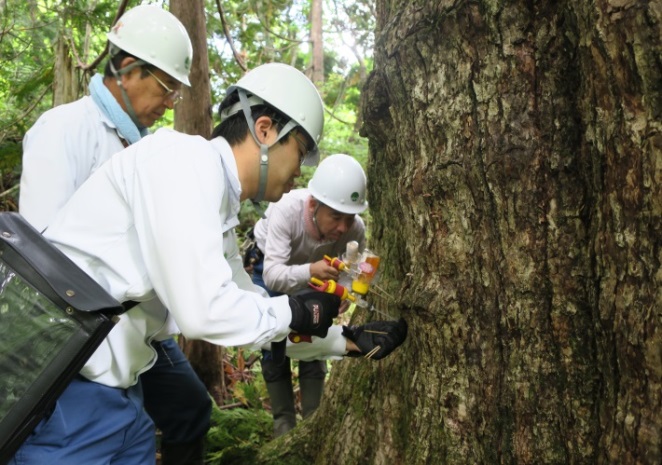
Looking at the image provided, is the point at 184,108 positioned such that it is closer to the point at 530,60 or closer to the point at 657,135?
the point at 530,60

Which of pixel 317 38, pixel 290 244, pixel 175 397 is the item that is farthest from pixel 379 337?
pixel 317 38

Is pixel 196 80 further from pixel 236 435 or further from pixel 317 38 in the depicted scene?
pixel 317 38

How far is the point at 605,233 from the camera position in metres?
1.73

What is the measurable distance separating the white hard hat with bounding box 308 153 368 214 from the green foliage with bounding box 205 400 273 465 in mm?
1762

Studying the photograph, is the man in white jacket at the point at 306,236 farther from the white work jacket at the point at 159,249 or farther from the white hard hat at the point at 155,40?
the white work jacket at the point at 159,249

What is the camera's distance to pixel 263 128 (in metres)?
2.31

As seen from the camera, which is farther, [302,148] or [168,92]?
[168,92]

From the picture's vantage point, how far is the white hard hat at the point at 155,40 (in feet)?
11.4

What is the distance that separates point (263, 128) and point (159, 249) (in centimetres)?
75

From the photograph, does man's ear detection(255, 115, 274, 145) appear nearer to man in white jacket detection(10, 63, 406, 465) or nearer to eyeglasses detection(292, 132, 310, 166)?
man in white jacket detection(10, 63, 406, 465)

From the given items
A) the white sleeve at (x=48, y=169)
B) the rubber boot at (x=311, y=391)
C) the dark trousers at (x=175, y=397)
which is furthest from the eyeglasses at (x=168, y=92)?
the rubber boot at (x=311, y=391)

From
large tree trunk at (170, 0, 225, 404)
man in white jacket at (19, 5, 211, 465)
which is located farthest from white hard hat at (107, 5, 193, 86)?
large tree trunk at (170, 0, 225, 404)

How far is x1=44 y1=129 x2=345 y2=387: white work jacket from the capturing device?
179cm

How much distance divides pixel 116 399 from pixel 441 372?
4.04ft
